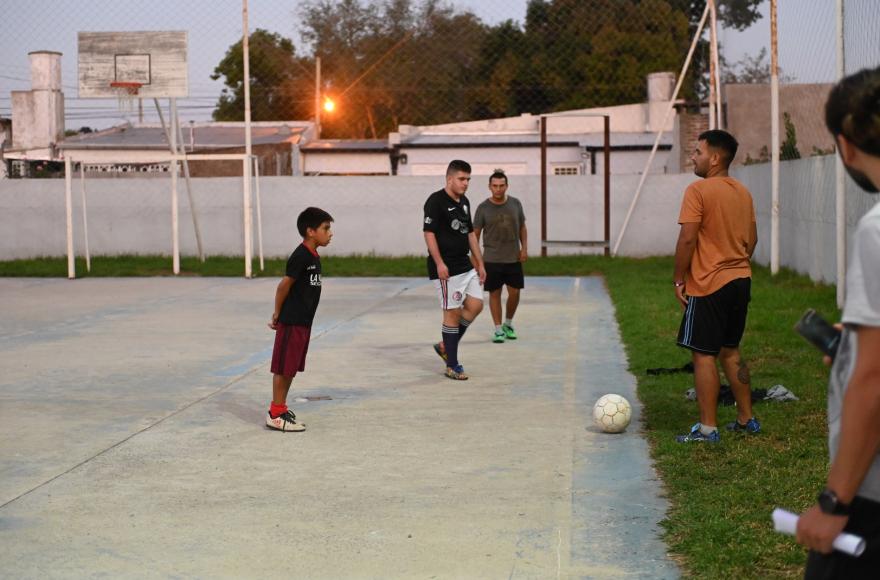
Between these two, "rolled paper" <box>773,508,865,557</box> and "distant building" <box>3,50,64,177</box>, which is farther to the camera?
"distant building" <box>3,50,64,177</box>

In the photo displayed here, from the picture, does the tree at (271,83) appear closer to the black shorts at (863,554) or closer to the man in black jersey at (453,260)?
the man in black jersey at (453,260)

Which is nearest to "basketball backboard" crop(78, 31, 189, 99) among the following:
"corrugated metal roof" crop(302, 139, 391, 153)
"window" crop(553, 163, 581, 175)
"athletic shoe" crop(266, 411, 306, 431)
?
"athletic shoe" crop(266, 411, 306, 431)

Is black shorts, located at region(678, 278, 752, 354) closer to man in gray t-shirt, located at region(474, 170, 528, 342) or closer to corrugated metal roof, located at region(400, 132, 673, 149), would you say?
man in gray t-shirt, located at region(474, 170, 528, 342)

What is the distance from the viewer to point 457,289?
10680 millimetres

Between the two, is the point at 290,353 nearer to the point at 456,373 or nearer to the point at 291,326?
the point at 291,326

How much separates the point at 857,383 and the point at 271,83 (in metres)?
57.0

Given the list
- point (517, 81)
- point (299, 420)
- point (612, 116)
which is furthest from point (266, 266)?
point (517, 81)

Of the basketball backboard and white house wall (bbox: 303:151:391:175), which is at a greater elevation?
the basketball backboard

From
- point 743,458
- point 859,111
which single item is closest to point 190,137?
point 743,458

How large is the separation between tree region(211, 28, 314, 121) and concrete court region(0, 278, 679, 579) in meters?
42.0

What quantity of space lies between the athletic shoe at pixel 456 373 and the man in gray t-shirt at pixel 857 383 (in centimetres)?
752

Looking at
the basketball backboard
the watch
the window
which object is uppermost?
the basketball backboard

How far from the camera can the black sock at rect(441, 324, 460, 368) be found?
10.4 meters

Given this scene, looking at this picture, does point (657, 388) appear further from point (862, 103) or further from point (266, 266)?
point (266, 266)
